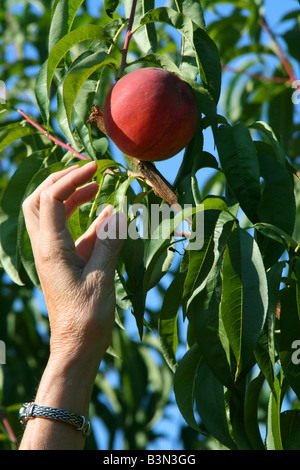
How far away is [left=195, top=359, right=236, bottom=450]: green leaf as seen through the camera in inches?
44.7

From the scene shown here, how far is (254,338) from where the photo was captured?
99 centimetres

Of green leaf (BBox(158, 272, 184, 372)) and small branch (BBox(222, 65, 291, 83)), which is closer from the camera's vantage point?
green leaf (BBox(158, 272, 184, 372))

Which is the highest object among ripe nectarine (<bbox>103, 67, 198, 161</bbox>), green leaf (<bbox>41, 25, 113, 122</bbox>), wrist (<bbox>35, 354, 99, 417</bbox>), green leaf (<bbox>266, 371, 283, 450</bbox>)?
green leaf (<bbox>41, 25, 113, 122</bbox>)

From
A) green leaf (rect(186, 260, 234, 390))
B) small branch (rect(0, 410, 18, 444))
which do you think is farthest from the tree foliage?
small branch (rect(0, 410, 18, 444))

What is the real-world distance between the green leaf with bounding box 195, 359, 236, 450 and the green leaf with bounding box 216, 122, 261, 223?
31cm

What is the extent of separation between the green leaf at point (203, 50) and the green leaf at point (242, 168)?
0.31 ft

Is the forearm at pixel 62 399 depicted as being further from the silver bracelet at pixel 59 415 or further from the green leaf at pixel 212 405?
the green leaf at pixel 212 405

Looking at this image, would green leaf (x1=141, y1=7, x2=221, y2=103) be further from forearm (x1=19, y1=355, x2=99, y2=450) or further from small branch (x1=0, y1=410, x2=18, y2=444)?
small branch (x1=0, y1=410, x2=18, y2=444)

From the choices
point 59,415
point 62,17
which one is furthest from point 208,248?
point 62,17

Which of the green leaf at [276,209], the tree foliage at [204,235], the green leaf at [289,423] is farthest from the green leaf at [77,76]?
the green leaf at [289,423]

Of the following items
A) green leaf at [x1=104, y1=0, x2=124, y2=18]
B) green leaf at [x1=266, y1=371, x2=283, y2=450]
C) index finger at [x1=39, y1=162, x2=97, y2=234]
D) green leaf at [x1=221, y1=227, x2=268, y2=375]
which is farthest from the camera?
green leaf at [x1=104, y1=0, x2=124, y2=18]

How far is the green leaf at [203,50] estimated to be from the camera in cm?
121

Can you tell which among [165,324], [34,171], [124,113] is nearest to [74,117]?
[124,113]

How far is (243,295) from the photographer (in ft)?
3.35
